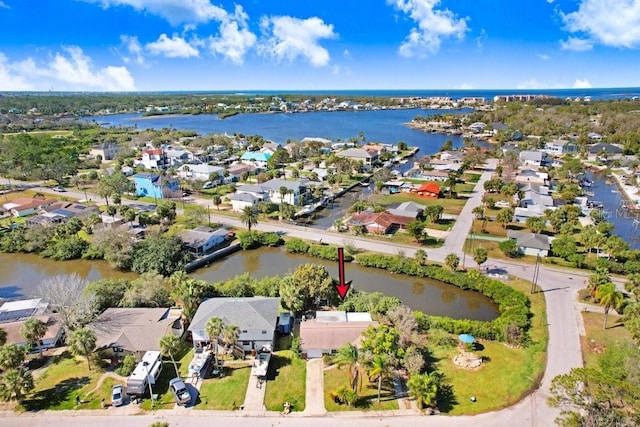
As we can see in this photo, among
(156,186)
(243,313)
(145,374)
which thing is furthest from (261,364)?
(156,186)

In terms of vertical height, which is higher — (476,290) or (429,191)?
(429,191)

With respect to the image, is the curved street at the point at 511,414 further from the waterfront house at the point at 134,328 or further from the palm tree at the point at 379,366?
the waterfront house at the point at 134,328

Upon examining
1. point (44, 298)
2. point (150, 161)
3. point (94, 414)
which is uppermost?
point (150, 161)

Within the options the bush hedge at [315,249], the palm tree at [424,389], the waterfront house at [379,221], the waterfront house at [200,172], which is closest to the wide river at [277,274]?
the bush hedge at [315,249]

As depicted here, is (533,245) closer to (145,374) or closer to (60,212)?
(145,374)

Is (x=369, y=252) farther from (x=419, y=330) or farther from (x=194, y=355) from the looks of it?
(x=194, y=355)

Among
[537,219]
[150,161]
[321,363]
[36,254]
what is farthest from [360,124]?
[321,363]
